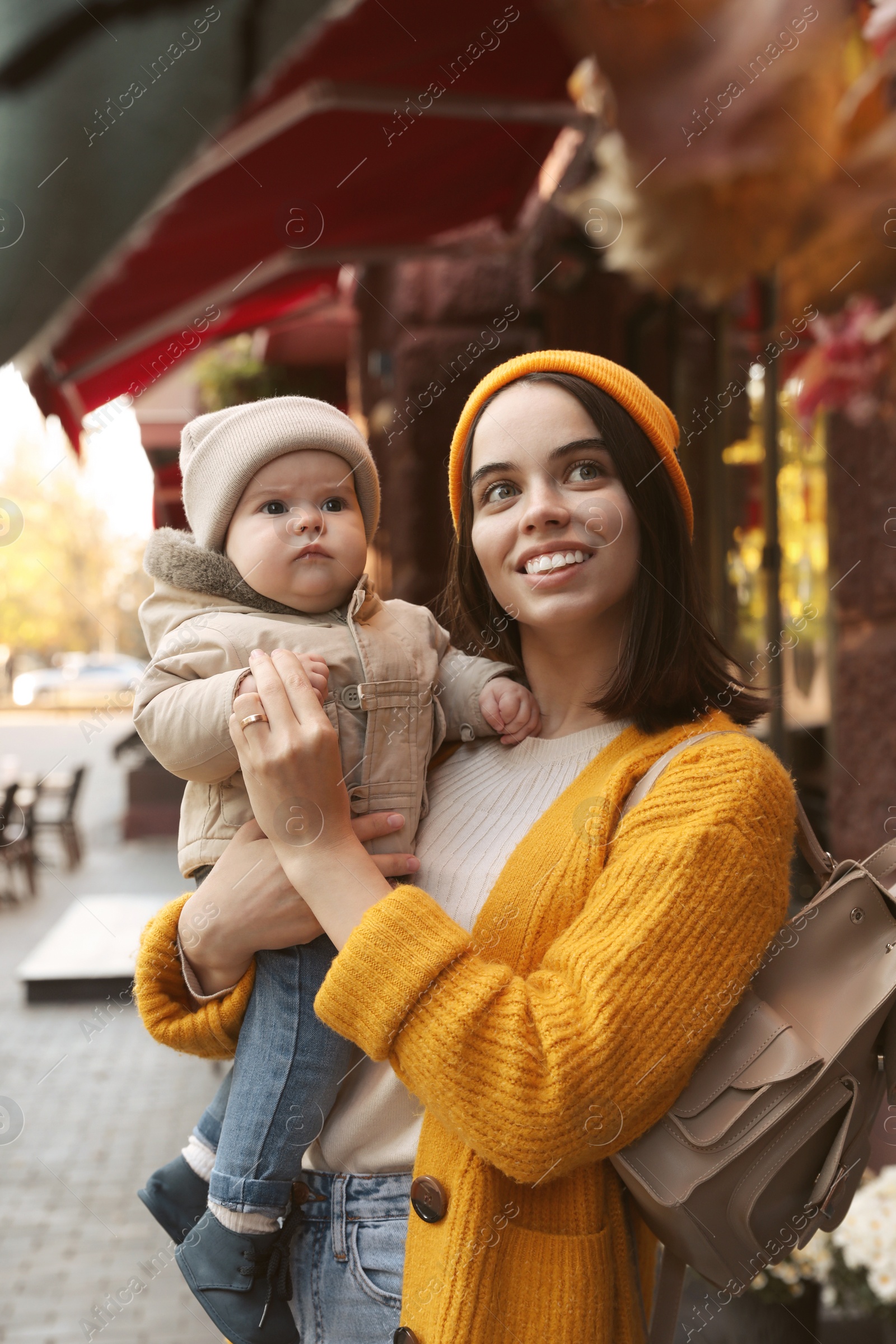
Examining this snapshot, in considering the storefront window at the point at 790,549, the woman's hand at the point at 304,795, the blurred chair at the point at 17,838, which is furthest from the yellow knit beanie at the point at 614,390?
the blurred chair at the point at 17,838

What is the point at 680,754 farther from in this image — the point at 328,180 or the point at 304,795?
the point at 328,180

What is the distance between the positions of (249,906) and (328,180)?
2.72 m

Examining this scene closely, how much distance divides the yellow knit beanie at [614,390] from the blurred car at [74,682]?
117 inches

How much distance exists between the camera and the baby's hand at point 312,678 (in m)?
1.31

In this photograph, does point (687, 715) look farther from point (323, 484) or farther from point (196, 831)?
point (196, 831)

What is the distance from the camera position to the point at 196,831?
1.45 metres

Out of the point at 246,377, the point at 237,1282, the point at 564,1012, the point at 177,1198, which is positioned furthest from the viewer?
the point at 246,377

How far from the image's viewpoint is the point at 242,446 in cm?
142

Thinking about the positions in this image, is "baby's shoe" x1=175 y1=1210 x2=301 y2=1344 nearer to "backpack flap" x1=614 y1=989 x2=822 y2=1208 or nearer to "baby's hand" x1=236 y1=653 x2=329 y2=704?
"backpack flap" x1=614 y1=989 x2=822 y2=1208

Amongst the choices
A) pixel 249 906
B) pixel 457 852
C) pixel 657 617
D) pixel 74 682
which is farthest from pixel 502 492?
pixel 74 682

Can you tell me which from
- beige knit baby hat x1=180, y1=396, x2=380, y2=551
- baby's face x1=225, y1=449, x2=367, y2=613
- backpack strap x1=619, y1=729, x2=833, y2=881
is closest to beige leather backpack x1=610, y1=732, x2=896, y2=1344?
backpack strap x1=619, y1=729, x2=833, y2=881

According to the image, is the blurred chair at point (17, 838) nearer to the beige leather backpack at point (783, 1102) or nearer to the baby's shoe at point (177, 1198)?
the baby's shoe at point (177, 1198)

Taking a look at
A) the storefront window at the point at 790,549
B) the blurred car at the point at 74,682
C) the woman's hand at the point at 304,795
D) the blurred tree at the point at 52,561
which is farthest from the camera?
the blurred car at the point at 74,682

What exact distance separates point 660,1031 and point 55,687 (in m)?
3.74
